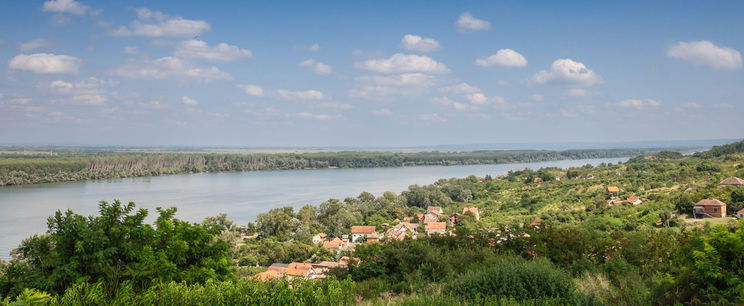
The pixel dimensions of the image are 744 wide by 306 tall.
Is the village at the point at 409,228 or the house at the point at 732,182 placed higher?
the house at the point at 732,182

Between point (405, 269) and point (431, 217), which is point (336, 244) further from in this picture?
point (405, 269)

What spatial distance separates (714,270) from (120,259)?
815 centimetres

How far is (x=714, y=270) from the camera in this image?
196 inches

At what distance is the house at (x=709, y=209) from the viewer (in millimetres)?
17703

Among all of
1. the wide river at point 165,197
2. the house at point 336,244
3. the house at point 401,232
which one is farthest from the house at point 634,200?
the wide river at point 165,197

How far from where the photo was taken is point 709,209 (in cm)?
1809

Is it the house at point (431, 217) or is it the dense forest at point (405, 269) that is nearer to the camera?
the dense forest at point (405, 269)

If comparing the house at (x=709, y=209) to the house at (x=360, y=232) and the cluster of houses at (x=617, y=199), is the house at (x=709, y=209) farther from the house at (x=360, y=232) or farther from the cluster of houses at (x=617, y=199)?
the house at (x=360, y=232)

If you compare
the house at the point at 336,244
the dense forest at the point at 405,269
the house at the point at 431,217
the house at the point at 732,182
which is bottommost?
the house at the point at 336,244

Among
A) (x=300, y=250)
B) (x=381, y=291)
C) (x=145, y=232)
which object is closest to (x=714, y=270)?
(x=381, y=291)

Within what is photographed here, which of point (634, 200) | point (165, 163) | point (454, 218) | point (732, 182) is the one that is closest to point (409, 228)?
point (454, 218)

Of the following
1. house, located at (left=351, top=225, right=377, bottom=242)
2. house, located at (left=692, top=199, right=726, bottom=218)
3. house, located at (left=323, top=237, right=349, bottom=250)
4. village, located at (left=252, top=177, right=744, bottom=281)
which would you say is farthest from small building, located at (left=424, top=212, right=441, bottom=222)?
house, located at (left=692, top=199, right=726, bottom=218)

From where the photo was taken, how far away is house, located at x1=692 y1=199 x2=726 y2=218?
17703mm

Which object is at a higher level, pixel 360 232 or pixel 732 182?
pixel 732 182
